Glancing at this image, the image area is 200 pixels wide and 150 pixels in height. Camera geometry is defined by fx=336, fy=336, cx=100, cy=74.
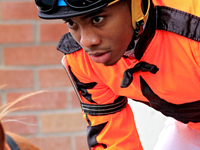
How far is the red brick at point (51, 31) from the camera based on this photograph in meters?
1.62

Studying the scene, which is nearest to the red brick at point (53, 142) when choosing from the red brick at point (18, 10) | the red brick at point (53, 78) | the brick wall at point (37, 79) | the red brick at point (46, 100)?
the brick wall at point (37, 79)

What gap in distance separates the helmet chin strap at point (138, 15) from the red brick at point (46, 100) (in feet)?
2.79

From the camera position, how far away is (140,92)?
106 cm

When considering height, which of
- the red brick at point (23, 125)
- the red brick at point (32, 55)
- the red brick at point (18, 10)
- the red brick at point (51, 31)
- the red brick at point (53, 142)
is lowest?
the red brick at point (53, 142)

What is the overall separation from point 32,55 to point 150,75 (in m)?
0.82

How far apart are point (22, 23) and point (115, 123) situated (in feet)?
2.53

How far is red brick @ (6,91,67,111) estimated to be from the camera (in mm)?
1674

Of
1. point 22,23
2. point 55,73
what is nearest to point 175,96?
point 55,73

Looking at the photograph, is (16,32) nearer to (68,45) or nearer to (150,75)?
(68,45)

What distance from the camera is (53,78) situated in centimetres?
166

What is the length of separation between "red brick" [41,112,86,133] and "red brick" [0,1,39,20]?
50cm

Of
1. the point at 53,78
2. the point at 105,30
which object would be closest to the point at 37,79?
the point at 53,78

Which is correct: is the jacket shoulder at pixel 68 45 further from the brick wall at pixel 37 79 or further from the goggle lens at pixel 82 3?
the brick wall at pixel 37 79

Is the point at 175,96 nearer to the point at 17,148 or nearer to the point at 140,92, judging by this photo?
the point at 140,92
